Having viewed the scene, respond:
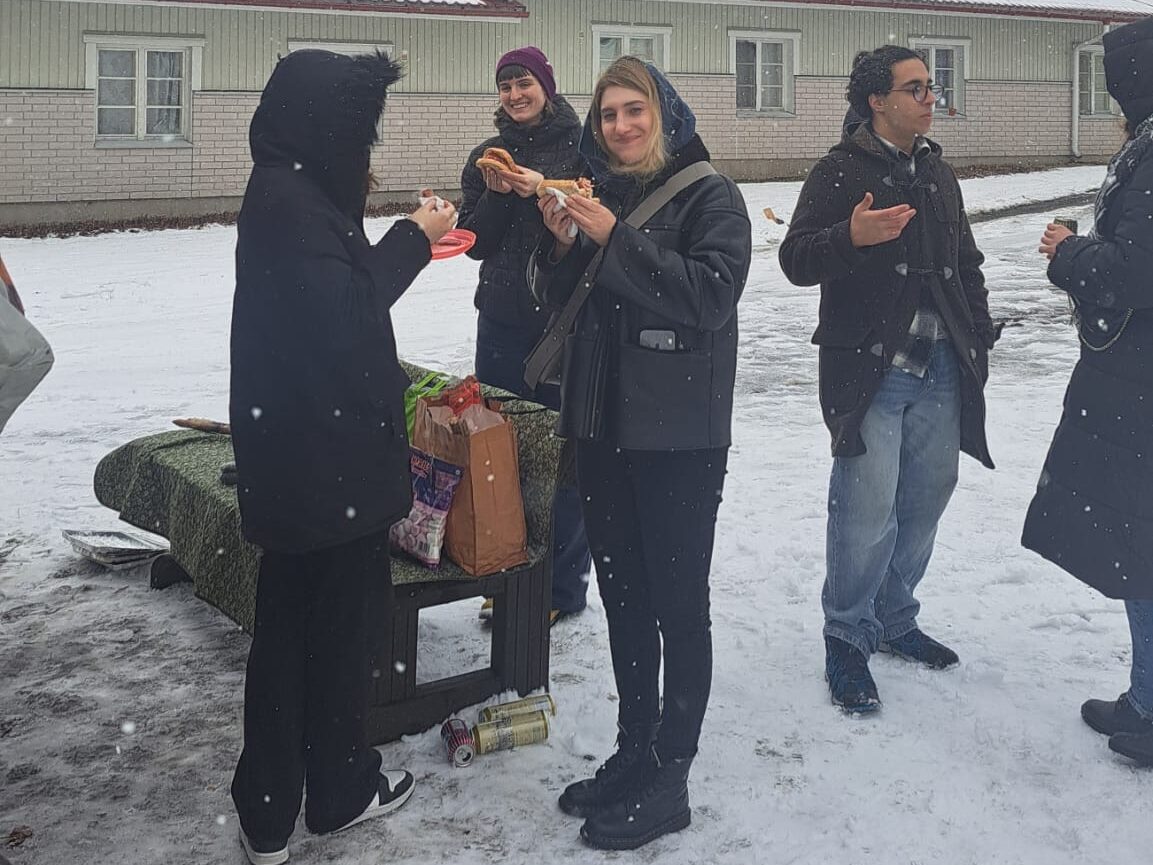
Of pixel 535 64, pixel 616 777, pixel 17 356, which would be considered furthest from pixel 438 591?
pixel 535 64

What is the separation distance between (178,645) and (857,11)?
788 inches

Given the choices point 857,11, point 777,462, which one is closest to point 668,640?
point 777,462

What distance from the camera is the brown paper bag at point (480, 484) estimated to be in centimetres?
361

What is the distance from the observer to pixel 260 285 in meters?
2.74

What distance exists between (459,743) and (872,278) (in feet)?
6.67

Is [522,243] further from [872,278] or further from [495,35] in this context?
[495,35]

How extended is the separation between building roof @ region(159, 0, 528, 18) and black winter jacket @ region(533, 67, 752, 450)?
15.3 metres

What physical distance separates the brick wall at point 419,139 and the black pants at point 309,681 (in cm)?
1561

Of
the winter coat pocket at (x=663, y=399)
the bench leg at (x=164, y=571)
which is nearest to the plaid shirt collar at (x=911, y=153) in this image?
the winter coat pocket at (x=663, y=399)

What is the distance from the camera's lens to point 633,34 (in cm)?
1983

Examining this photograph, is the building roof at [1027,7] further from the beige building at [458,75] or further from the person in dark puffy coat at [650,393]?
the person in dark puffy coat at [650,393]

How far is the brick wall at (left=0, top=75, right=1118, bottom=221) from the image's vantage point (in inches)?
659

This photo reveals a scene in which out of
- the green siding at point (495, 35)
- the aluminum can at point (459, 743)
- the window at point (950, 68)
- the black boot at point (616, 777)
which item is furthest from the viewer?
the window at point (950, 68)

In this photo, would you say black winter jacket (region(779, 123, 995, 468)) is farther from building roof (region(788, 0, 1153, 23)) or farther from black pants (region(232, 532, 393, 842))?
building roof (region(788, 0, 1153, 23))
